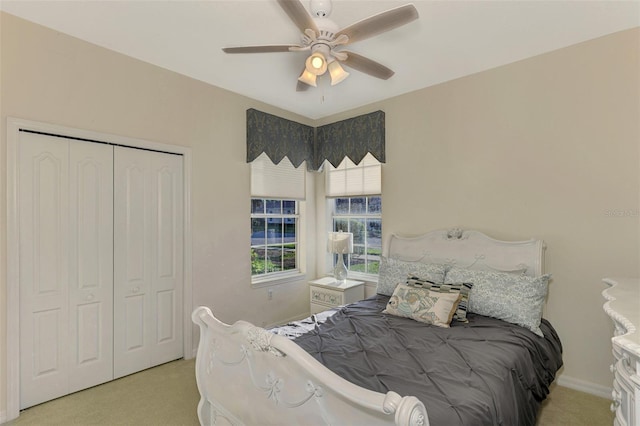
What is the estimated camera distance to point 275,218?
4297mm

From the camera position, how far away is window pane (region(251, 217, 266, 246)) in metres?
4.05

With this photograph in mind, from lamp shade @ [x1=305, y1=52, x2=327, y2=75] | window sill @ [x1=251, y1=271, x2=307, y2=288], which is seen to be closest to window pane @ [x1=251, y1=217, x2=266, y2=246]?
window sill @ [x1=251, y1=271, x2=307, y2=288]

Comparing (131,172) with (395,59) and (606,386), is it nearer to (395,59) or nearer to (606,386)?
(395,59)

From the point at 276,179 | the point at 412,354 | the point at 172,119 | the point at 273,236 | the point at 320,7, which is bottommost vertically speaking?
the point at 412,354

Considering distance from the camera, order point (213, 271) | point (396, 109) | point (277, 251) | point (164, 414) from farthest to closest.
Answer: point (277, 251)
point (396, 109)
point (213, 271)
point (164, 414)

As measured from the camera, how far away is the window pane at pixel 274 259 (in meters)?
4.21

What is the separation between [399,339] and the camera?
7.10 ft

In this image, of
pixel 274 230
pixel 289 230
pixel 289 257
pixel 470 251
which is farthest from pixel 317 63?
pixel 289 257

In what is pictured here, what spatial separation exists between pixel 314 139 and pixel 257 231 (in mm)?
1516

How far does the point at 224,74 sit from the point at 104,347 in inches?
105

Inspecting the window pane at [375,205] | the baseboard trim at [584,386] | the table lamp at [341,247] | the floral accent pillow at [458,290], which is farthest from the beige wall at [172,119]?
the baseboard trim at [584,386]

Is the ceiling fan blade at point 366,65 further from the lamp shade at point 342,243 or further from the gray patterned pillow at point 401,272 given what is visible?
the lamp shade at point 342,243

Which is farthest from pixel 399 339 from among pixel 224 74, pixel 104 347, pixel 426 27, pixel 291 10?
pixel 224 74

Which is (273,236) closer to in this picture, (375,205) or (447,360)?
(375,205)
